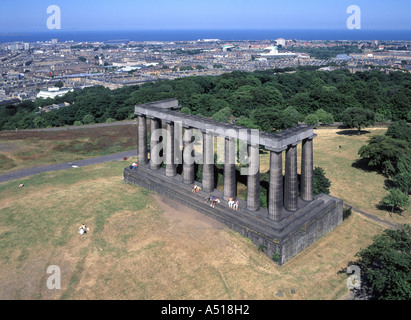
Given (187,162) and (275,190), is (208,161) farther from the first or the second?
(275,190)

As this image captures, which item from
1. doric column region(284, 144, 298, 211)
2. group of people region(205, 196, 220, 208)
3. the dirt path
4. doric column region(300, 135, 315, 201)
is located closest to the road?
group of people region(205, 196, 220, 208)

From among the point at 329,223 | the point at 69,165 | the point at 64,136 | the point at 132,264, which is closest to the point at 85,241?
the point at 132,264

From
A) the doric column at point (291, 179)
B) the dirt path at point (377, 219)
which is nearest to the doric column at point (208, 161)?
the doric column at point (291, 179)

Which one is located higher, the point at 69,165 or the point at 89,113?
the point at 89,113

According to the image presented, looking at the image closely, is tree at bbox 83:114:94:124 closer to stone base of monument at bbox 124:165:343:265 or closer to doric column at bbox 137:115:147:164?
doric column at bbox 137:115:147:164
